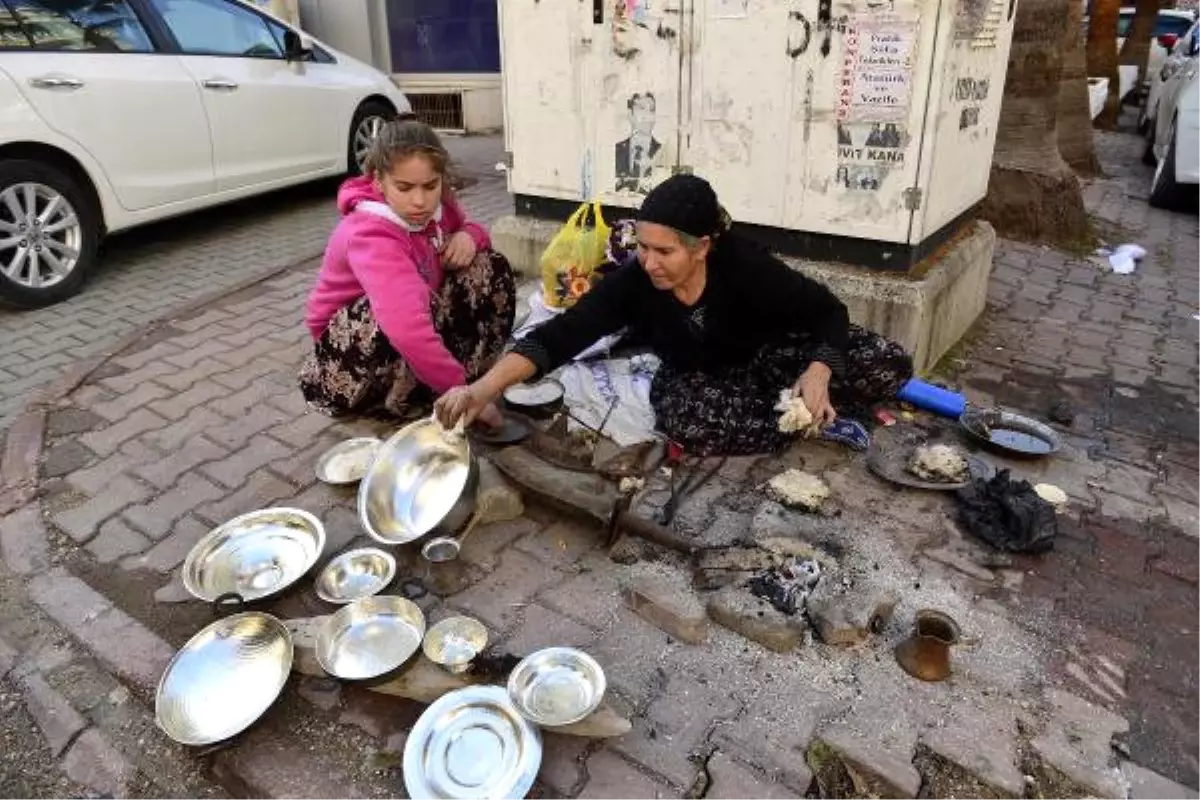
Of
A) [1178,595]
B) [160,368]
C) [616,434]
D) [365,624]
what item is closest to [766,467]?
[616,434]

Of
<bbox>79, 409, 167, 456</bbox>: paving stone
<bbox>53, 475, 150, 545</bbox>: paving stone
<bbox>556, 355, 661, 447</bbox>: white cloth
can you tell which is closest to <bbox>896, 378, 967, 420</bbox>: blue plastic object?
<bbox>556, 355, 661, 447</bbox>: white cloth

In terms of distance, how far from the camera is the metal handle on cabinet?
14.5 feet

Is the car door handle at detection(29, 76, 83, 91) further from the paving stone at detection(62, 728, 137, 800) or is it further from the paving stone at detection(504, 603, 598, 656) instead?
the paving stone at detection(504, 603, 598, 656)

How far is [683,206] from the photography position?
2.40 m

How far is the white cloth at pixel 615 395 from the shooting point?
10.3 ft

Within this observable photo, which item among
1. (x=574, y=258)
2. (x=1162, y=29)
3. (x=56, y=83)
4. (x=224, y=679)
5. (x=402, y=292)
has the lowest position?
(x=224, y=679)

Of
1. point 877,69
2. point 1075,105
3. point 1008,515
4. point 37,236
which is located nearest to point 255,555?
point 1008,515

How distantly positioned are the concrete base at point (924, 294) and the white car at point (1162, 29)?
37.2 feet

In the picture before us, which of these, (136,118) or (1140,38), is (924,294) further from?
(1140,38)

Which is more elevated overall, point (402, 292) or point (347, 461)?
point (402, 292)

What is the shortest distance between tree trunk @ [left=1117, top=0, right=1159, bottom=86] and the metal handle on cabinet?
1275cm

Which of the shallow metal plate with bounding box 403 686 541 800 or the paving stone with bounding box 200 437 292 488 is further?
the paving stone with bounding box 200 437 292 488

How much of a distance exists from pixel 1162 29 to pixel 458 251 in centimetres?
1662

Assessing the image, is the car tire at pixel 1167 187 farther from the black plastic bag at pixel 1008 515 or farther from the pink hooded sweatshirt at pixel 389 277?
the pink hooded sweatshirt at pixel 389 277
